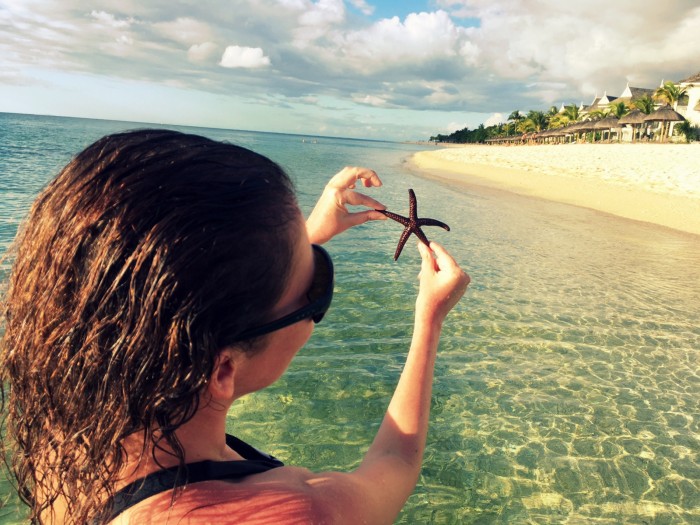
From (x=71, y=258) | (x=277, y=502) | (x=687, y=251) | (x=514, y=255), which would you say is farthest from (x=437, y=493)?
(x=687, y=251)

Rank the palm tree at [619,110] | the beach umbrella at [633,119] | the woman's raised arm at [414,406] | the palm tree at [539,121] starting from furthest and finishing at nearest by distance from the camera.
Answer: the palm tree at [539,121]
the palm tree at [619,110]
the beach umbrella at [633,119]
the woman's raised arm at [414,406]

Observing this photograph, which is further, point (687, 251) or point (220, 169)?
point (687, 251)

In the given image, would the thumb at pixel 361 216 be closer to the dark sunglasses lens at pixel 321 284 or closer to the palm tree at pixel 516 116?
the dark sunglasses lens at pixel 321 284

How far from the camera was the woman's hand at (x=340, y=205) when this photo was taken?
1.95m

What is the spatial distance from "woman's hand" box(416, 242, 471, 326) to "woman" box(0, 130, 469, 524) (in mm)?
440

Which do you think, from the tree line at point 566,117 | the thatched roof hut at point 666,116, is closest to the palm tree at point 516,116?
the tree line at point 566,117

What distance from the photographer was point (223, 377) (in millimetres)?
1147

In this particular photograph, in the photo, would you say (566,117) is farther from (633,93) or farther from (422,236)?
(422,236)

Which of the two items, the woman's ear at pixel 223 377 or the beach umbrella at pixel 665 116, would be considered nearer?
the woman's ear at pixel 223 377

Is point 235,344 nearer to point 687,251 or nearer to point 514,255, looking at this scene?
point 514,255

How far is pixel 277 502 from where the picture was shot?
45.1 inches

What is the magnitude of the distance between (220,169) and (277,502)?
30.2 inches

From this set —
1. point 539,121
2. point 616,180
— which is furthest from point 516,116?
point 616,180

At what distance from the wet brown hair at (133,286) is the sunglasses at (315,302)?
0.03 metres
